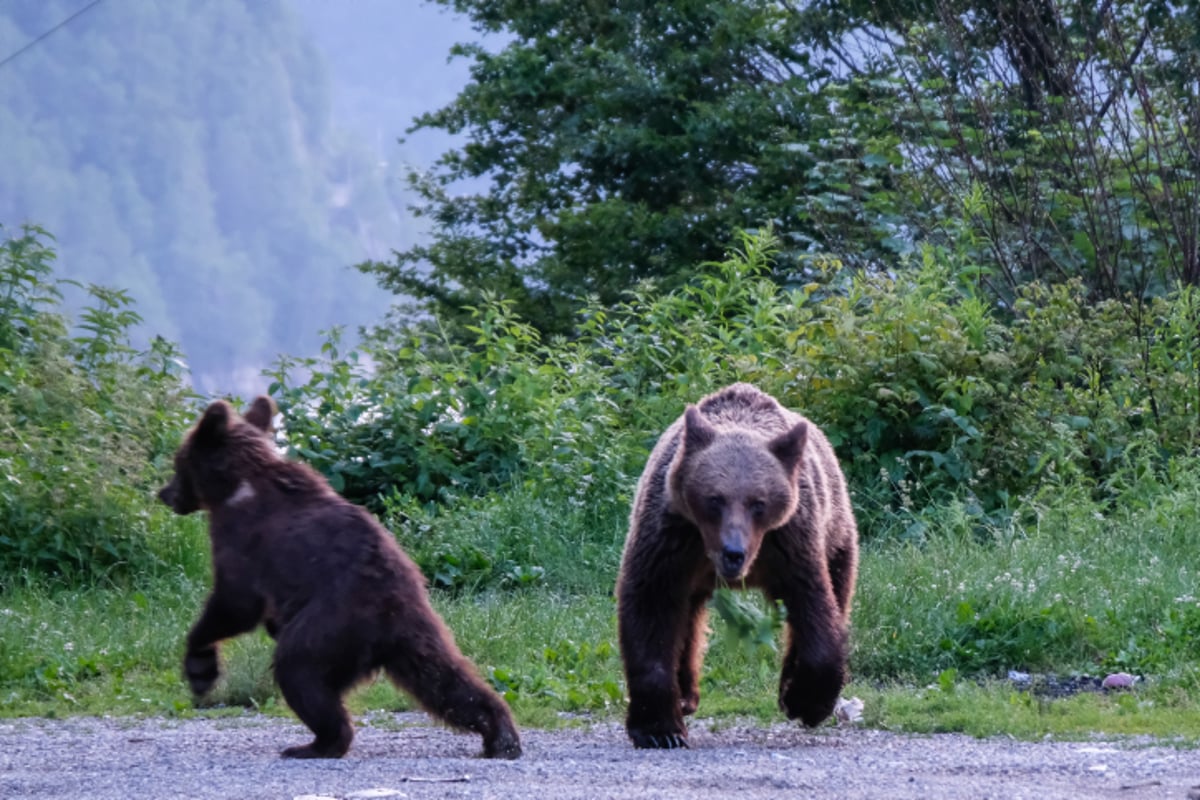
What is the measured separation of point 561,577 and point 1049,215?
5926mm

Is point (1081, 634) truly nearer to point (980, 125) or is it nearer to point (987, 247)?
point (987, 247)

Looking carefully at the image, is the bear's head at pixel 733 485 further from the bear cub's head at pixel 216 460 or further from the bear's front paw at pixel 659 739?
the bear cub's head at pixel 216 460

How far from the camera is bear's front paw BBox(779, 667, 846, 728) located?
6.24 m

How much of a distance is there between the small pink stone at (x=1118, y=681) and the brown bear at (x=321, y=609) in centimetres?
329

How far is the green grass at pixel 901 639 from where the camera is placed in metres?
7.16

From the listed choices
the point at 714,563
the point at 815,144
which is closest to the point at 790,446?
the point at 714,563

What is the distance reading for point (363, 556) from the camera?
19.3ft

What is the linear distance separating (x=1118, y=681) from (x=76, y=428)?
25.6 ft

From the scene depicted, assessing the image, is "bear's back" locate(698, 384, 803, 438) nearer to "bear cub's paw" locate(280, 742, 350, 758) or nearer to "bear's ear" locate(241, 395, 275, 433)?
"bear's ear" locate(241, 395, 275, 433)

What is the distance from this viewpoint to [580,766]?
18.1 ft

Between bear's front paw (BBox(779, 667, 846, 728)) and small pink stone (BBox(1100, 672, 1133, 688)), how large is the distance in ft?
6.12

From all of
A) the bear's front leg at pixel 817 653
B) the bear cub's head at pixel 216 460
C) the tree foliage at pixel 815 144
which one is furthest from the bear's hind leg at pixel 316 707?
the tree foliage at pixel 815 144

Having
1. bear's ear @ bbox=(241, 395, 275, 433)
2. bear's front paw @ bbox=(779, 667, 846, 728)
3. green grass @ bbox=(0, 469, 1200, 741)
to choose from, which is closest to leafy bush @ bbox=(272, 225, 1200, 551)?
green grass @ bbox=(0, 469, 1200, 741)

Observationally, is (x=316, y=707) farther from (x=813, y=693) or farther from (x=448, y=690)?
(x=813, y=693)
